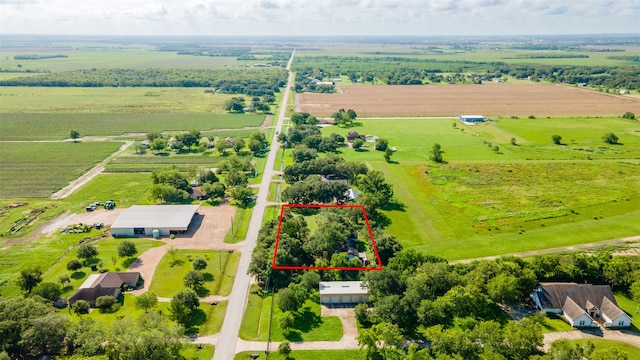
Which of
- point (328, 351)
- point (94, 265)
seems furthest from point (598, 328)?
point (94, 265)

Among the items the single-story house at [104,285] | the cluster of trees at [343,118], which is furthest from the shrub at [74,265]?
the cluster of trees at [343,118]

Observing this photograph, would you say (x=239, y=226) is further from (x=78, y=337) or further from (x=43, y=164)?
(x=43, y=164)

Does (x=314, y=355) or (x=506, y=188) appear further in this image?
(x=506, y=188)

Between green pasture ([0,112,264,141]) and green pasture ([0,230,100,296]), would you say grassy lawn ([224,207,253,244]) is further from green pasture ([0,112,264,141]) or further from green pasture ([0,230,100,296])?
green pasture ([0,112,264,141])

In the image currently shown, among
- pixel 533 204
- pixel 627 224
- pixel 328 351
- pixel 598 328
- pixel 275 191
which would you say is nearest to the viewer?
pixel 328 351

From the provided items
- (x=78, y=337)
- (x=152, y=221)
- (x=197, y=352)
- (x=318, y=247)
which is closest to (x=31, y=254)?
(x=152, y=221)

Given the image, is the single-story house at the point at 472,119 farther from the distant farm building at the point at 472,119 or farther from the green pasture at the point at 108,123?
the green pasture at the point at 108,123

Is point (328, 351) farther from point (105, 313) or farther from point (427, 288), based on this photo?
point (105, 313)
